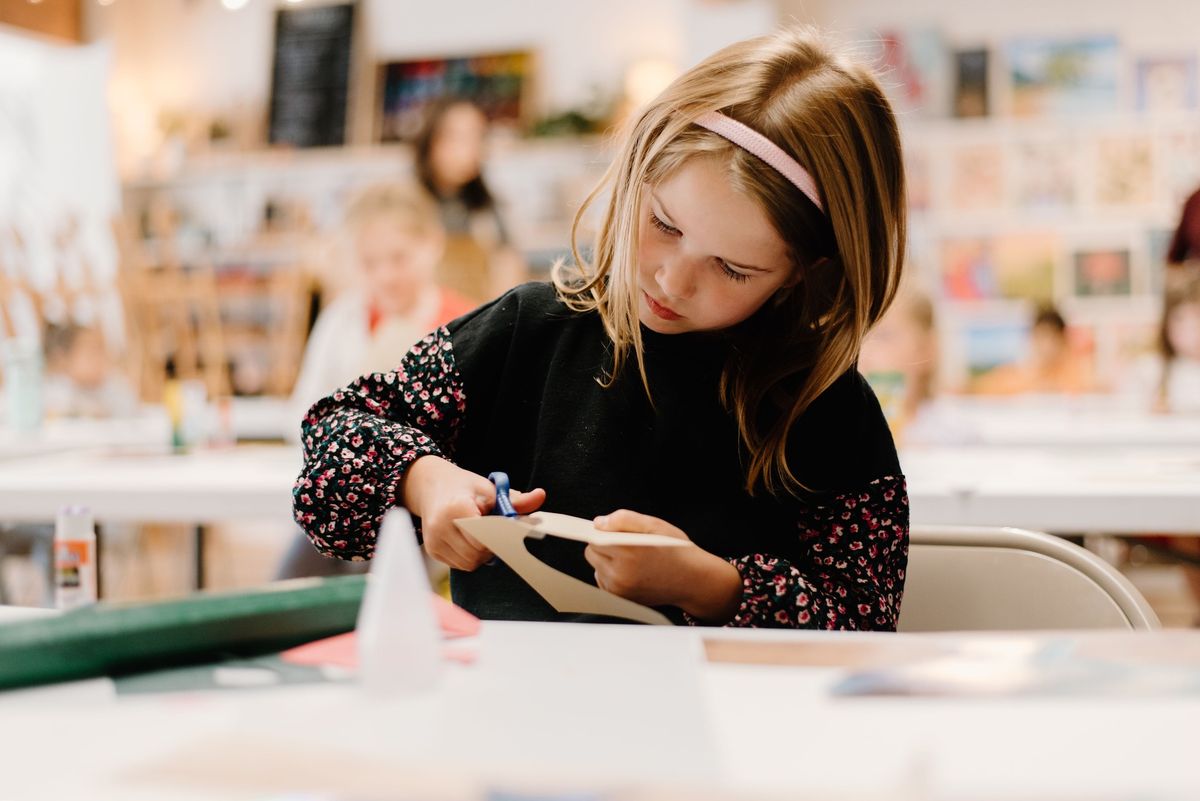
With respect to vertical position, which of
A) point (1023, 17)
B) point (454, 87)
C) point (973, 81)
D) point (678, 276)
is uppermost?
point (1023, 17)

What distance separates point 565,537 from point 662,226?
33cm

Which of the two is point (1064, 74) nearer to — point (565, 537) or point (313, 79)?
point (313, 79)

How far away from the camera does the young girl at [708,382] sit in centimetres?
102

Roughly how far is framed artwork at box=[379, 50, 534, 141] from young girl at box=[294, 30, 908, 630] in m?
4.95

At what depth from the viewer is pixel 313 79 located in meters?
6.17

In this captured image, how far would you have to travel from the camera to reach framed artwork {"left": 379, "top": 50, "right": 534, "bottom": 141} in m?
5.95

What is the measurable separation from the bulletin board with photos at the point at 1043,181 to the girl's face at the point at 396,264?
10.4 feet

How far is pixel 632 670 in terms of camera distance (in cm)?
64

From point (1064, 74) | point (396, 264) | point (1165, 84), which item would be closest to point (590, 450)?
point (396, 264)

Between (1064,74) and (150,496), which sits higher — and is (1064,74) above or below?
above

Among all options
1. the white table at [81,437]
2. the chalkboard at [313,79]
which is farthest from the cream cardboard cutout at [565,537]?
the chalkboard at [313,79]

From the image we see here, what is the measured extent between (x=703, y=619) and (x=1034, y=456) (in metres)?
1.42

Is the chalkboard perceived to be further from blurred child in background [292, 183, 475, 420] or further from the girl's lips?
the girl's lips

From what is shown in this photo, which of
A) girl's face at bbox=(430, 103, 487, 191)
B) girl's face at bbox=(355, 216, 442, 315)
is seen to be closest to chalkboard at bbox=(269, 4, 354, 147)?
girl's face at bbox=(430, 103, 487, 191)
